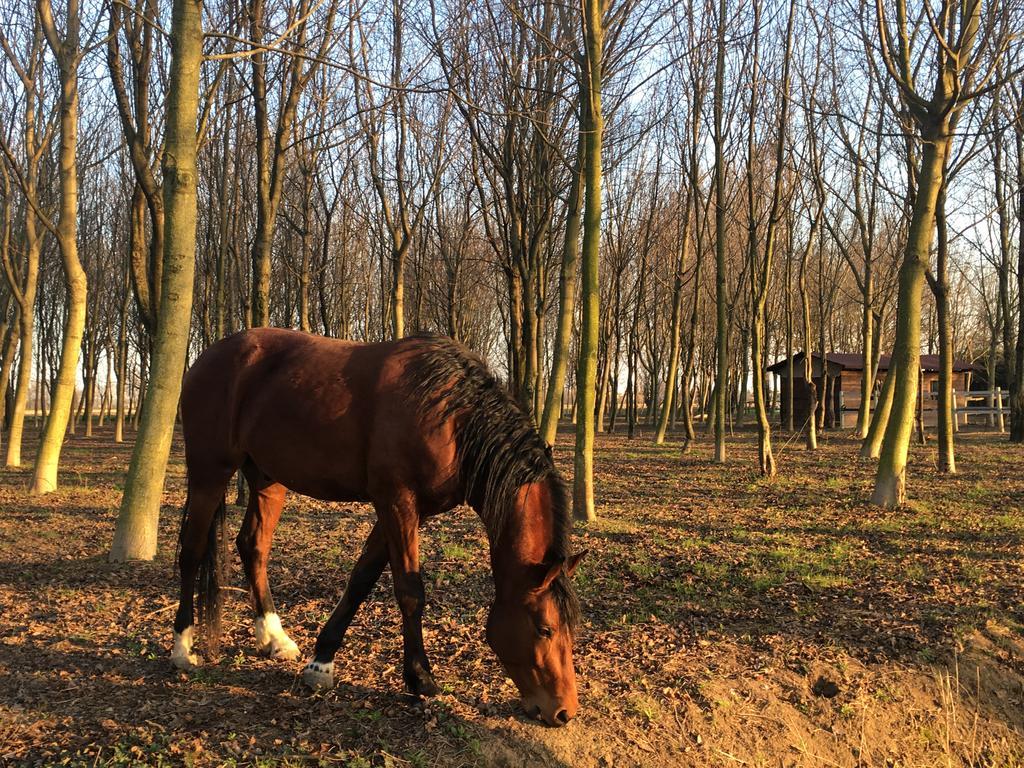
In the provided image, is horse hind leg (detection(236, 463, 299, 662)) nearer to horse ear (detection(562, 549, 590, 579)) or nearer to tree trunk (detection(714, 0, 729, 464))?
horse ear (detection(562, 549, 590, 579))

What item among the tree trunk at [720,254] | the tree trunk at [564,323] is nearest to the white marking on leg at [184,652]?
the tree trunk at [564,323]

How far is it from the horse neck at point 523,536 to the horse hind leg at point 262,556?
5.60 feet

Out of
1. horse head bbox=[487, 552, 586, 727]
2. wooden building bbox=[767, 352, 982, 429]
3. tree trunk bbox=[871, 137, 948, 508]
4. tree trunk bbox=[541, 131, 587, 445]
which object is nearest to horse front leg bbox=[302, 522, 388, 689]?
horse head bbox=[487, 552, 586, 727]

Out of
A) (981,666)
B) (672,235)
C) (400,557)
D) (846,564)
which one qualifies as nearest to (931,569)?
(846,564)

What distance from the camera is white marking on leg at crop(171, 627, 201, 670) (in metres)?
4.00

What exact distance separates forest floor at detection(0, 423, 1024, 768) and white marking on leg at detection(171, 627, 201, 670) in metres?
0.09

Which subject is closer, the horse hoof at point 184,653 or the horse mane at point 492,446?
the horse mane at point 492,446

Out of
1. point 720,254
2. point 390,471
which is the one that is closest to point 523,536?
point 390,471

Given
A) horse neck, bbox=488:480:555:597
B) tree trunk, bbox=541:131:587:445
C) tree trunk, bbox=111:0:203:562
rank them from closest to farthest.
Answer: horse neck, bbox=488:480:555:597 → tree trunk, bbox=111:0:203:562 → tree trunk, bbox=541:131:587:445

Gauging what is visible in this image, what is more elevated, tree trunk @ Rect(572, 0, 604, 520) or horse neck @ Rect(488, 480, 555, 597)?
tree trunk @ Rect(572, 0, 604, 520)

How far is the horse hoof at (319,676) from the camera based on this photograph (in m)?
3.70

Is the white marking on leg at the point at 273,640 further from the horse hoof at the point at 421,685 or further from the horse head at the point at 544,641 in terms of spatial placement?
the horse head at the point at 544,641

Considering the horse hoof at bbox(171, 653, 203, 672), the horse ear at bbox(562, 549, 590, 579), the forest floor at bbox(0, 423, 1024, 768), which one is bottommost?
the forest floor at bbox(0, 423, 1024, 768)

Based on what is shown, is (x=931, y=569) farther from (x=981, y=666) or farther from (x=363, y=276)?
(x=363, y=276)
